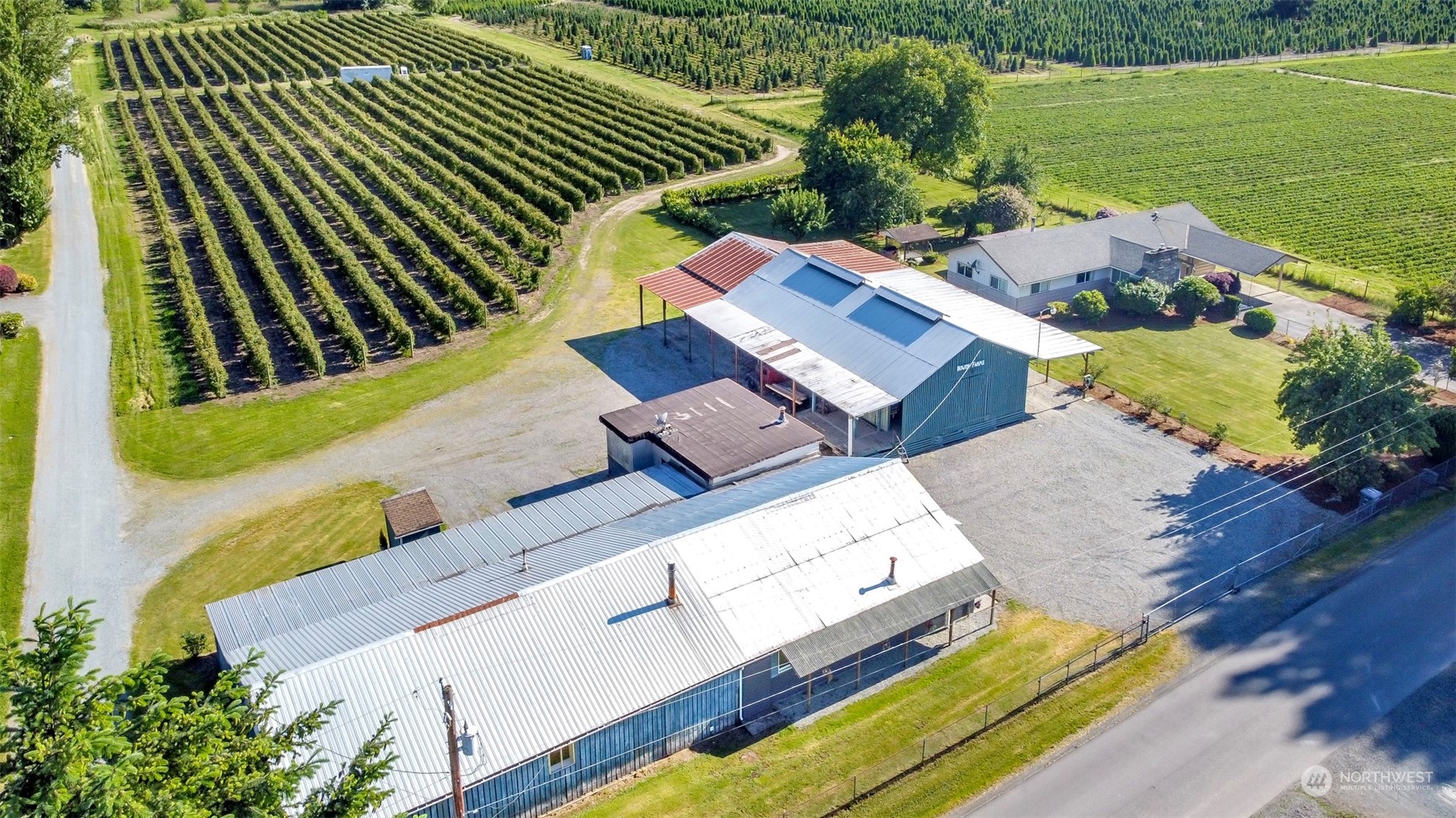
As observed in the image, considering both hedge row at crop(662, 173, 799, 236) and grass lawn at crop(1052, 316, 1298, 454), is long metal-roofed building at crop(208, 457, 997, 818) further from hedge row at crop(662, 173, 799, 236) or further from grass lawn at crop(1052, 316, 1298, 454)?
hedge row at crop(662, 173, 799, 236)

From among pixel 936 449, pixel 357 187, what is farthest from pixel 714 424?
pixel 357 187

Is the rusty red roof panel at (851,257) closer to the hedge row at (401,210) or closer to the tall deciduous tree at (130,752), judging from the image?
the hedge row at (401,210)

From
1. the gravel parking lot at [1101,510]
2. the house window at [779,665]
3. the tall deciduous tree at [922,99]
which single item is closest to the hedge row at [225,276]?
the gravel parking lot at [1101,510]

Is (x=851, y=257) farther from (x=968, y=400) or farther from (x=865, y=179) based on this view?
(x=968, y=400)

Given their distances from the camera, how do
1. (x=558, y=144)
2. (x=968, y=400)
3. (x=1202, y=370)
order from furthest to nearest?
(x=558, y=144) → (x=1202, y=370) → (x=968, y=400)

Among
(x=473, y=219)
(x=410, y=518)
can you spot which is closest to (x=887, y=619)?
(x=410, y=518)

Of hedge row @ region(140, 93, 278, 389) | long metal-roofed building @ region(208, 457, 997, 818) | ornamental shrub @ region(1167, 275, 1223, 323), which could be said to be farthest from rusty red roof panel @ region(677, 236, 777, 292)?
ornamental shrub @ region(1167, 275, 1223, 323)
